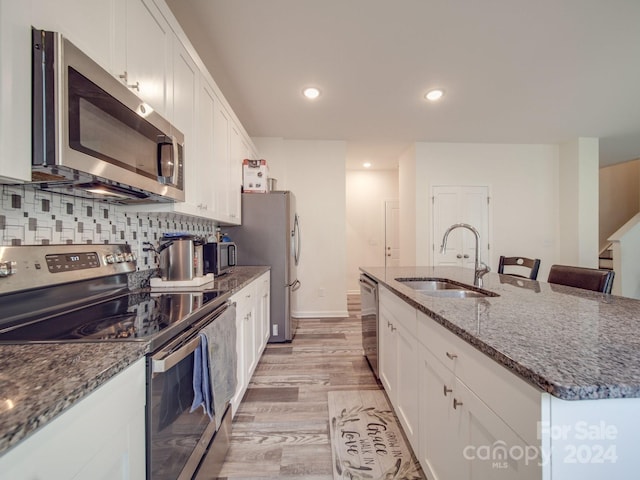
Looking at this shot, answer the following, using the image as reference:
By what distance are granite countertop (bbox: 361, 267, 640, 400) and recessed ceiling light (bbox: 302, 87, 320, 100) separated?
2.28m

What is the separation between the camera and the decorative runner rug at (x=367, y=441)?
132cm

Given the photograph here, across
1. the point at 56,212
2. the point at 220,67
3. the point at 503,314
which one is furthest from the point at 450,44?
the point at 56,212

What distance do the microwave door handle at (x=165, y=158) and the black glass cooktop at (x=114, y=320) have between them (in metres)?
0.59

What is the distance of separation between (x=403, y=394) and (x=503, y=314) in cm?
77

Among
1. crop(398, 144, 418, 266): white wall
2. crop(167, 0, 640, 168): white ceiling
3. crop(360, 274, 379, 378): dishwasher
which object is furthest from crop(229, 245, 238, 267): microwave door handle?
crop(398, 144, 418, 266): white wall

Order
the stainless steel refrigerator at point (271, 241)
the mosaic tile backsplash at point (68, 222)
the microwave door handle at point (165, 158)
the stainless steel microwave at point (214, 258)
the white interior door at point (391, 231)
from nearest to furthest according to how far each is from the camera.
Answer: the mosaic tile backsplash at point (68, 222) < the microwave door handle at point (165, 158) < the stainless steel microwave at point (214, 258) < the stainless steel refrigerator at point (271, 241) < the white interior door at point (391, 231)

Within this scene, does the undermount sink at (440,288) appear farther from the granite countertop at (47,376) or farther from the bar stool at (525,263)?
the granite countertop at (47,376)

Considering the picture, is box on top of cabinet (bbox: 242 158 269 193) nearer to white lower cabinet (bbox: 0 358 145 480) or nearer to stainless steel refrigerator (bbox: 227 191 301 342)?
stainless steel refrigerator (bbox: 227 191 301 342)

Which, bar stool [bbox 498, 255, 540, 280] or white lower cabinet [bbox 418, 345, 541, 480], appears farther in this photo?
bar stool [bbox 498, 255, 540, 280]

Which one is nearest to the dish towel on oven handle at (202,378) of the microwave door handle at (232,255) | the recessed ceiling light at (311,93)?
the microwave door handle at (232,255)

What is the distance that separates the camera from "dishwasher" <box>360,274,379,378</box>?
6.59 ft

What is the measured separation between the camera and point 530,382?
572 millimetres

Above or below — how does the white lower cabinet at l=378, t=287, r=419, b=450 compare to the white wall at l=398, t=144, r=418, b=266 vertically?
below

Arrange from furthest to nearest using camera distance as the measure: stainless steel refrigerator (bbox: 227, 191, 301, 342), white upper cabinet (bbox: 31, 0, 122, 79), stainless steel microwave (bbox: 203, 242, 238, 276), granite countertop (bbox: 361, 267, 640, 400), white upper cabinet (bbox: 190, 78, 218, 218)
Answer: stainless steel refrigerator (bbox: 227, 191, 301, 342)
stainless steel microwave (bbox: 203, 242, 238, 276)
white upper cabinet (bbox: 190, 78, 218, 218)
white upper cabinet (bbox: 31, 0, 122, 79)
granite countertop (bbox: 361, 267, 640, 400)
